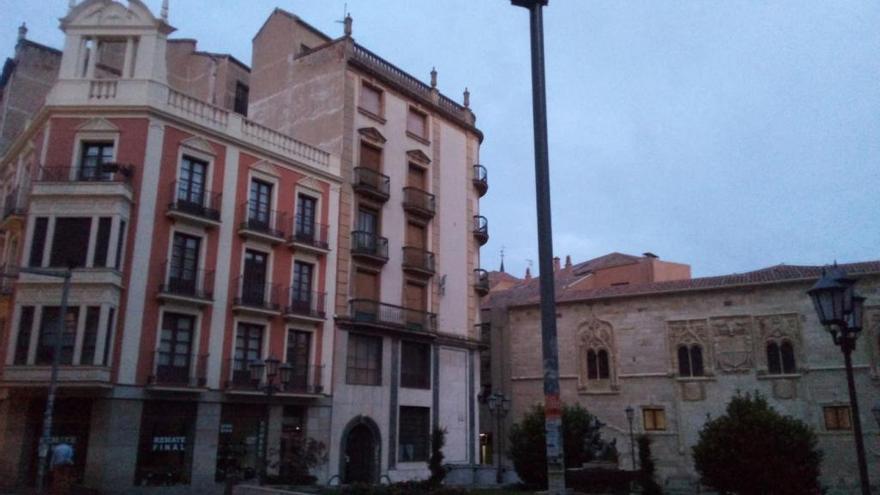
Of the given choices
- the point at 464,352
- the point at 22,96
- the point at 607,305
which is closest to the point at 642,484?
the point at 464,352

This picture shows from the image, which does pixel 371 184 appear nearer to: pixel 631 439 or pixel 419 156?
pixel 419 156

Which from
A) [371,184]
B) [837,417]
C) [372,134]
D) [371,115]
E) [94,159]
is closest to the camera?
[94,159]

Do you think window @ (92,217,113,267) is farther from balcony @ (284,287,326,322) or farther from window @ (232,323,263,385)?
balcony @ (284,287,326,322)

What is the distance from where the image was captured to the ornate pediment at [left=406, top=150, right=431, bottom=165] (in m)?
33.8

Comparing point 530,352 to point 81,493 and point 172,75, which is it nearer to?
point 172,75

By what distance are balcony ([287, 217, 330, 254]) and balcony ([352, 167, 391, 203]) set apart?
102 inches

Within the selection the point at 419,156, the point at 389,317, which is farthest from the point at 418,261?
the point at 419,156

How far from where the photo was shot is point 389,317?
1207 inches

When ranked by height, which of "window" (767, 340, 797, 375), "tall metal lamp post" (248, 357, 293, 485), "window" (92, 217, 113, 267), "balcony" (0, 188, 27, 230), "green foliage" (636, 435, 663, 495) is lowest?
"green foliage" (636, 435, 663, 495)

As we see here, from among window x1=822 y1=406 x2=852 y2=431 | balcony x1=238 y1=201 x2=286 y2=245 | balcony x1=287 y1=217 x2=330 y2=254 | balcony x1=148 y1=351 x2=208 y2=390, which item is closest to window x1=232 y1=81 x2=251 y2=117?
balcony x1=287 y1=217 x2=330 y2=254

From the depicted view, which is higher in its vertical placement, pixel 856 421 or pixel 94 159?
pixel 94 159

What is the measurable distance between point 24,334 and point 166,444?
543cm

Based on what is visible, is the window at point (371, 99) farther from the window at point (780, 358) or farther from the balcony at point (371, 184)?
the window at point (780, 358)

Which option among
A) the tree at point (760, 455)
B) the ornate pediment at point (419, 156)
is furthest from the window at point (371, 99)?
the tree at point (760, 455)
